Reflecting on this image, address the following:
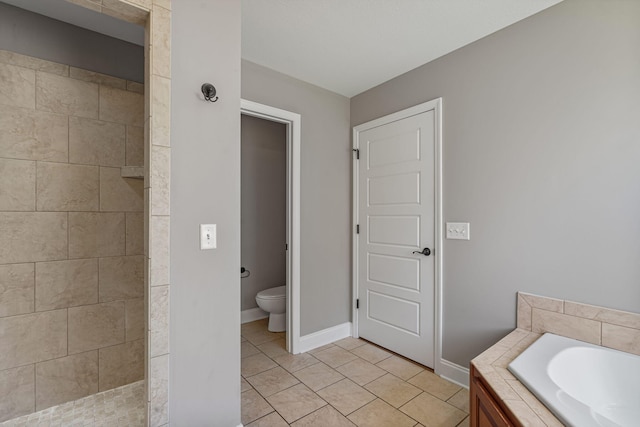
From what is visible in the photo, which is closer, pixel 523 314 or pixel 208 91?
pixel 208 91

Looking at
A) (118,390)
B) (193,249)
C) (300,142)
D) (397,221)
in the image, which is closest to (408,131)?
(397,221)

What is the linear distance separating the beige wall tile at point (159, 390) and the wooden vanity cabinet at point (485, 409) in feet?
4.54

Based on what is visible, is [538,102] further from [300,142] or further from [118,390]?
[118,390]

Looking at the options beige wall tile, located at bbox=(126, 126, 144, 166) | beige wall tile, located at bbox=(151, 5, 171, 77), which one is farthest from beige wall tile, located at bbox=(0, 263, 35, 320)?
beige wall tile, located at bbox=(151, 5, 171, 77)

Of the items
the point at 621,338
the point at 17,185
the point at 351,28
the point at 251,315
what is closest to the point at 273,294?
the point at 251,315

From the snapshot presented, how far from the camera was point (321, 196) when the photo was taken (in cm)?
279

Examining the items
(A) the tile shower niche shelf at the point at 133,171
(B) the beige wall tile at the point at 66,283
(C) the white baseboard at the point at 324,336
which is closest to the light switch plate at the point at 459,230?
(C) the white baseboard at the point at 324,336

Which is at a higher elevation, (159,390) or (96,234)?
(96,234)

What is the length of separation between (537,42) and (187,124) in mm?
2084

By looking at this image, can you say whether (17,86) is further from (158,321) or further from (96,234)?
(158,321)

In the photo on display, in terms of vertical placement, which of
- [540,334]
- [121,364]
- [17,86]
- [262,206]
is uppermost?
[17,86]

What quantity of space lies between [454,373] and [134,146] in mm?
2752

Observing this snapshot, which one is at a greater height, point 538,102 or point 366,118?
point 366,118

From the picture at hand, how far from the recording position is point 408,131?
246cm
